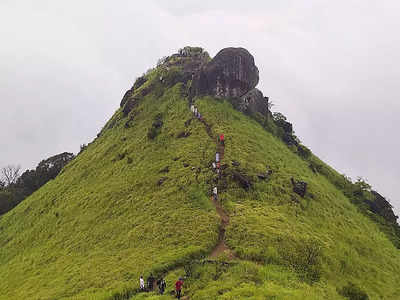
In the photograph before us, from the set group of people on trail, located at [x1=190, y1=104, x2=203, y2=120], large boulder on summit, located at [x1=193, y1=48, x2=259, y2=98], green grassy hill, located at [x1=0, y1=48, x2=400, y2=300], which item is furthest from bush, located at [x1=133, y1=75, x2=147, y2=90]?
group of people on trail, located at [x1=190, y1=104, x2=203, y2=120]

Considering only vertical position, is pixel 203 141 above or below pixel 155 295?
above

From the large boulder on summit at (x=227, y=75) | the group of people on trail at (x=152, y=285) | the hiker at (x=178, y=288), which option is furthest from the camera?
the large boulder on summit at (x=227, y=75)

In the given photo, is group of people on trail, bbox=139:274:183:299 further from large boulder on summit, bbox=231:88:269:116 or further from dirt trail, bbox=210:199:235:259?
large boulder on summit, bbox=231:88:269:116

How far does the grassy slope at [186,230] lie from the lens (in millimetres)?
28406

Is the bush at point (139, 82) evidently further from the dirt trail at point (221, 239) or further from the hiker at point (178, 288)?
the hiker at point (178, 288)

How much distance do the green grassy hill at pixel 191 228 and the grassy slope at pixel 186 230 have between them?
0.17 meters

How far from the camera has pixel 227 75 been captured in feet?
223

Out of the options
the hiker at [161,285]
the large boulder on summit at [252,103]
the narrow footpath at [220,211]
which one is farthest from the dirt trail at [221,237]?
the large boulder on summit at [252,103]

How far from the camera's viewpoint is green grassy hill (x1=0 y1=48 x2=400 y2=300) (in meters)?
28.1

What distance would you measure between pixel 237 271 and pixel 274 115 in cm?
6402

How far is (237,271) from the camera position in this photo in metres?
26.2

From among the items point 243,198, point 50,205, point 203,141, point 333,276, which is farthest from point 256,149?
point 50,205

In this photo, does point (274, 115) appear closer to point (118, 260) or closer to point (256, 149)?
point (256, 149)

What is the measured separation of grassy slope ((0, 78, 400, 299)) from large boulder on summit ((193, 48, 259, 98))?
397 centimetres
